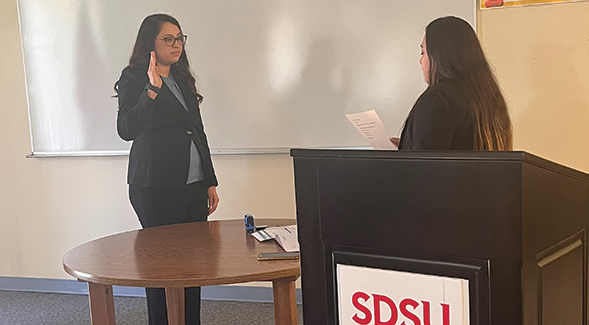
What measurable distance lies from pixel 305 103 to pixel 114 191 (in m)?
1.33

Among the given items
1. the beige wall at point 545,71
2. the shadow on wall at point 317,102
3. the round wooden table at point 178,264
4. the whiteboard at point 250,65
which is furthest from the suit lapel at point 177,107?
the beige wall at point 545,71

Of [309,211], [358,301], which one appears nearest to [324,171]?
[309,211]

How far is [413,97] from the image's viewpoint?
2941 millimetres

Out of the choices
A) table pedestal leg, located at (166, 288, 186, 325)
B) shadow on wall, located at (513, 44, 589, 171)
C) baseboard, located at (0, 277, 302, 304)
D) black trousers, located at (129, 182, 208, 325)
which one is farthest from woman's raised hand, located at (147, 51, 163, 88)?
shadow on wall, located at (513, 44, 589, 171)

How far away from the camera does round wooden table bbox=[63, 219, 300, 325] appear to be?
1471 millimetres

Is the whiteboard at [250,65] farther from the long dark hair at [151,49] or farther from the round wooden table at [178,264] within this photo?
the round wooden table at [178,264]

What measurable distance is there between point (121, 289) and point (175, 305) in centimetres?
162

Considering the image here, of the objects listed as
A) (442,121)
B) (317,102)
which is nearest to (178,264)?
(442,121)

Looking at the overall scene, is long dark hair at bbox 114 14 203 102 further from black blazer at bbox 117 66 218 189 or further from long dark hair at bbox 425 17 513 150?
long dark hair at bbox 425 17 513 150

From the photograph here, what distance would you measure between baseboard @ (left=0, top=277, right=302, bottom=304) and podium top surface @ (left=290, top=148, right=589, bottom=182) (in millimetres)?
2498

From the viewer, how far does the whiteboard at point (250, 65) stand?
2943 mm

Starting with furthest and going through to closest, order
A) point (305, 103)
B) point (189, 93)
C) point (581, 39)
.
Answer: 1. point (305, 103)
2. point (189, 93)
3. point (581, 39)

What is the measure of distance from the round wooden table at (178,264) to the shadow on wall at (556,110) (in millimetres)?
1584

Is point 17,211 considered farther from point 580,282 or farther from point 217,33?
point 580,282
